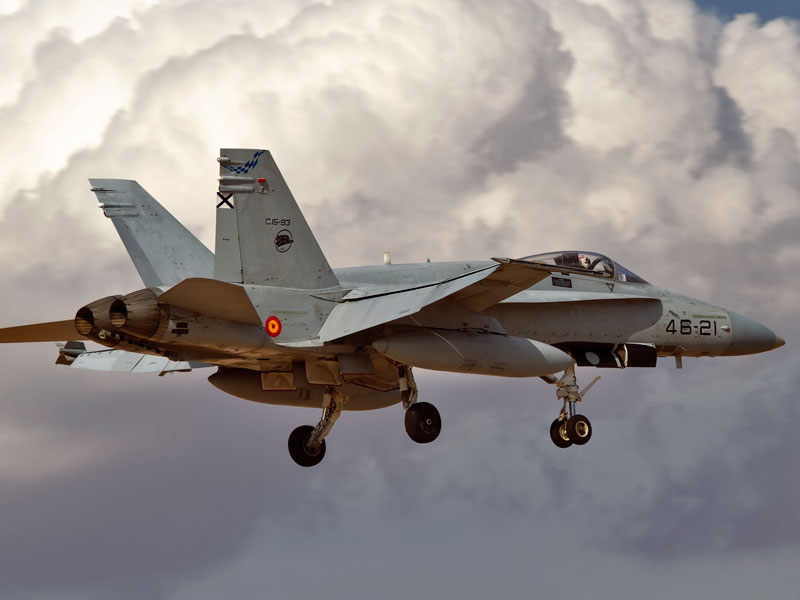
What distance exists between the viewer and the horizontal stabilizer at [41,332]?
22375mm

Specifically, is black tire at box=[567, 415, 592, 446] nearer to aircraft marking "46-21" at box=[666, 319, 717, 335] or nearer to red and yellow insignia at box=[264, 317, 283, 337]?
aircraft marking "46-21" at box=[666, 319, 717, 335]

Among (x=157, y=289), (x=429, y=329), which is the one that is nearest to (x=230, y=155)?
(x=157, y=289)

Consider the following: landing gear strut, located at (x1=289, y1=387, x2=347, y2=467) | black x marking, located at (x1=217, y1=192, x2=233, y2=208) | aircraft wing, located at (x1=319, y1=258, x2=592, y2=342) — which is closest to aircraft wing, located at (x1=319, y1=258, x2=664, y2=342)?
aircraft wing, located at (x1=319, y1=258, x2=592, y2=342)

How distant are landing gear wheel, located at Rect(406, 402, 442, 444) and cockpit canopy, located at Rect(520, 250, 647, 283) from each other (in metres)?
4.01

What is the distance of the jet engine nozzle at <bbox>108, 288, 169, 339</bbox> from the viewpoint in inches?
850

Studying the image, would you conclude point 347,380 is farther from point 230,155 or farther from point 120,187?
point 120,187

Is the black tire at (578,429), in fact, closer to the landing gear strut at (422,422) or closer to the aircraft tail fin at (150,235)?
the landing gear strut at (422,422)

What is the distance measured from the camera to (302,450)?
87.0 ft

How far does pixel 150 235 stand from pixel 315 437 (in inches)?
204

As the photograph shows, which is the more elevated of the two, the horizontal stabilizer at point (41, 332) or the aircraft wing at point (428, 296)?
the aircraft wing at point (428, 296)

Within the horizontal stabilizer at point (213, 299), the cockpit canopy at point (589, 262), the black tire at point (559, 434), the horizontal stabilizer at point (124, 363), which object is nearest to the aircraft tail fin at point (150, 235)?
the horizontal stabilizer at point (124, 363)

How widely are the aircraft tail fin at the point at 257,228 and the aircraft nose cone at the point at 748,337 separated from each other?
28.6 ft

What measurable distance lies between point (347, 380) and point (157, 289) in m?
4.17

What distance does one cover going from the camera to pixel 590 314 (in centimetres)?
2570
